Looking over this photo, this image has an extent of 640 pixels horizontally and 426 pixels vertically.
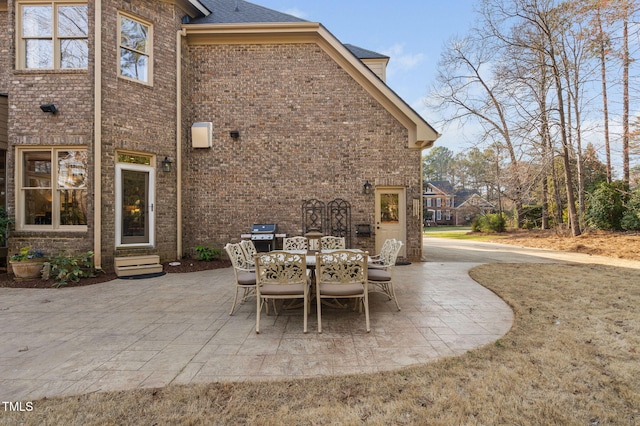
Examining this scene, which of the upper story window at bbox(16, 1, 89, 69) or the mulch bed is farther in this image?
the upper story window at bbox(16, 1, 89, 69)

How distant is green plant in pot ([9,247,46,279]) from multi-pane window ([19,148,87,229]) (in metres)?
0.73

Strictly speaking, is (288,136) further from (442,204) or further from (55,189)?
(442,204)

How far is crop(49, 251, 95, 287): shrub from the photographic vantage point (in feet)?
18.6

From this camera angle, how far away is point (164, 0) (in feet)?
24.5

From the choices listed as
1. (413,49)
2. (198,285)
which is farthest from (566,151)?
(198,285)

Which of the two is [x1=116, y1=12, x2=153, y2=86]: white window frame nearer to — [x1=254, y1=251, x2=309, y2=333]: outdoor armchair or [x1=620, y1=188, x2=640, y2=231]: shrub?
[x1=254, y1=251, x2=309, y2=333]: outdoor armchair

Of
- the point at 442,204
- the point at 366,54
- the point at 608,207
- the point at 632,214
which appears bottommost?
the point at 632,214

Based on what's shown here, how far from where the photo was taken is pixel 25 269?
5855mm

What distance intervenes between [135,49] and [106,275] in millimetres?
5520

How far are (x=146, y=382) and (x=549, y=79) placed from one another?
17.6 metres

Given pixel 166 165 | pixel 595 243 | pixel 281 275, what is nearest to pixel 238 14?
pixel 166 165

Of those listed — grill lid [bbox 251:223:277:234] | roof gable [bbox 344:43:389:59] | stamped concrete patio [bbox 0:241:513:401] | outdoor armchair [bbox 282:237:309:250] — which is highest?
roof gable [bbox 344:43:389:59]

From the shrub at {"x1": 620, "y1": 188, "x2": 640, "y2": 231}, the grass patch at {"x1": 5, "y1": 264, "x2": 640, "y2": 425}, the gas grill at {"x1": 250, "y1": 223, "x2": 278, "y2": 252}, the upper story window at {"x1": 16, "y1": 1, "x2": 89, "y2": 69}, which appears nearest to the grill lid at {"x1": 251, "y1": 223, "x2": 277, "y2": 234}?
the gas grill at {"x1": 250, "y1": 223, "x2": 278, "y2": 252}

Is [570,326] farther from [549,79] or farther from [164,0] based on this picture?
[549,79]
